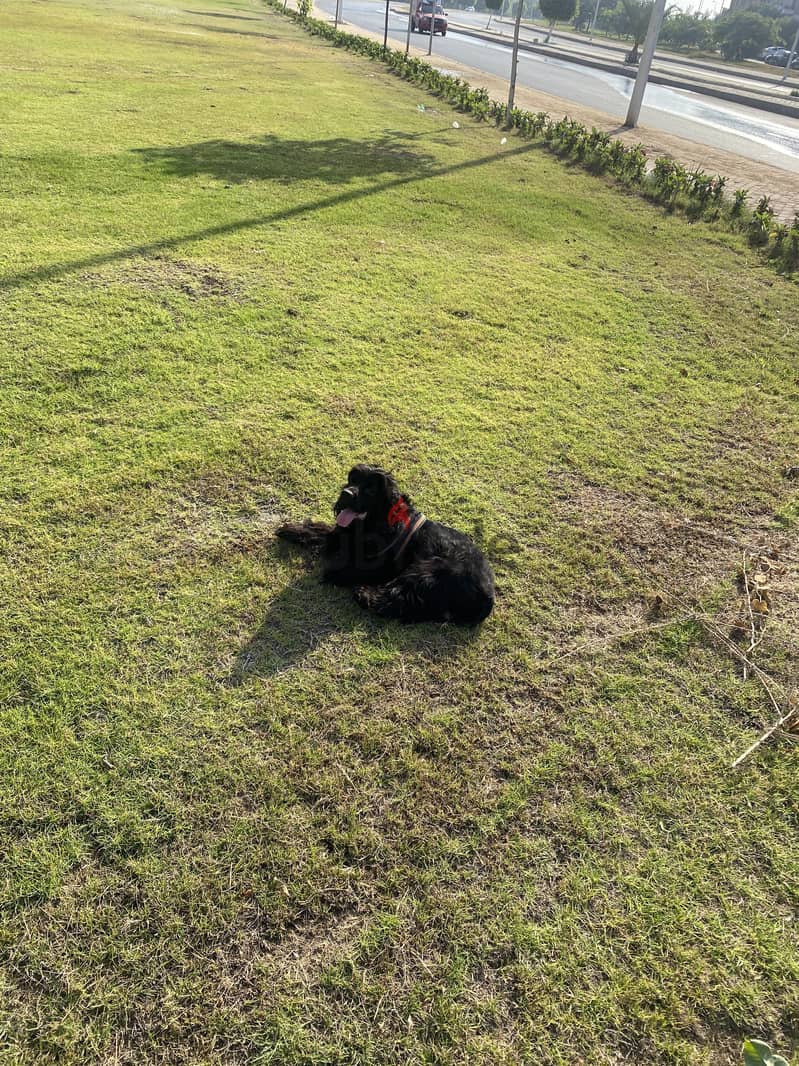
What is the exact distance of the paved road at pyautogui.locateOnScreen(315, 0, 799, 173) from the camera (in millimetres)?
15312

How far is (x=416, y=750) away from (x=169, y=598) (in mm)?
1351

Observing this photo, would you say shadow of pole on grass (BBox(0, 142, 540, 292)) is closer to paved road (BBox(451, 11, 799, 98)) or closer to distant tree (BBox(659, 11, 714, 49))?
paved road (BBox(451, 11, 799, 98))

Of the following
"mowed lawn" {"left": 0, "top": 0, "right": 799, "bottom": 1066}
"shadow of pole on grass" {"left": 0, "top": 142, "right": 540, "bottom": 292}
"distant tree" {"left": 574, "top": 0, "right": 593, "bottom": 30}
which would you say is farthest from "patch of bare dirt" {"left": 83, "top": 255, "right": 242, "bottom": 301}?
"distant tree" {"left": 574, "top": 0, "right": 593, "bottom": 30}

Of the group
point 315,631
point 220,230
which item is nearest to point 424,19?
point 220,230

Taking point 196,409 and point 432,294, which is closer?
point 196,409

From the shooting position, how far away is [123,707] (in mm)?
2502

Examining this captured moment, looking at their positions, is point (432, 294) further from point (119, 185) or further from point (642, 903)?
point (642, 903)

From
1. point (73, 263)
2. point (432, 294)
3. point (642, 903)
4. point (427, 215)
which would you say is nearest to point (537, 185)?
point (427, 215)

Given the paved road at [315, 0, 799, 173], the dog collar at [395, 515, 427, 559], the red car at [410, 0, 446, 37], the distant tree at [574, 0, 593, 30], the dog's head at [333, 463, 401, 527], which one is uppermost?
the distant tree at [574, 0, 593, 30]

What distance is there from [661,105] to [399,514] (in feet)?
76.4

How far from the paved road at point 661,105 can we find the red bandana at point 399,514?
14.7 metres

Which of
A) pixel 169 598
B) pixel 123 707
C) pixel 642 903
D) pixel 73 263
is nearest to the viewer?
pixel 642 903

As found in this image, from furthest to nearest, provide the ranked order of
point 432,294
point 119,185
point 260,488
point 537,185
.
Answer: point 537,185 → point 119,185 → point 432,294 → point 260,488

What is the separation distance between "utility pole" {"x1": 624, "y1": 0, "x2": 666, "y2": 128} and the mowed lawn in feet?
35.6
